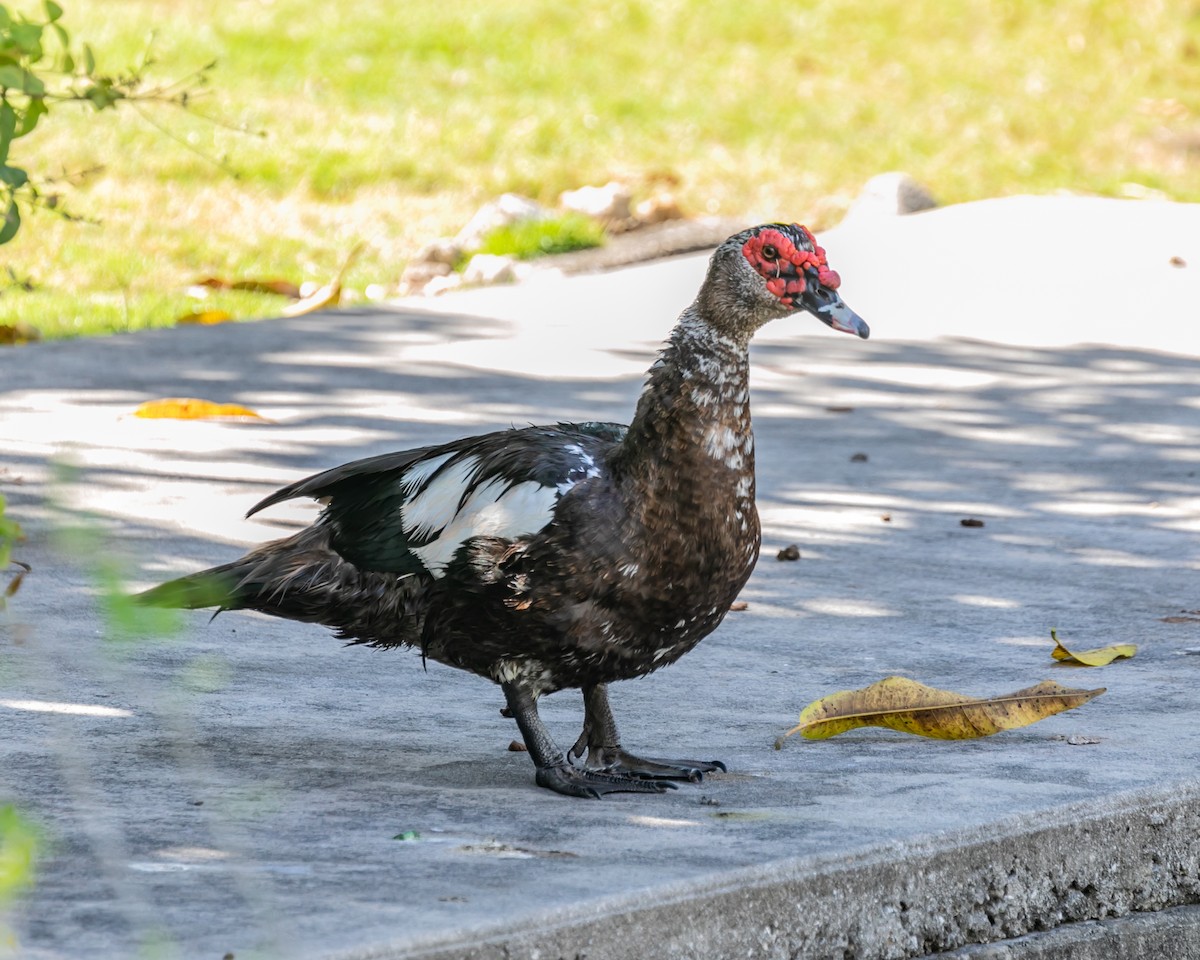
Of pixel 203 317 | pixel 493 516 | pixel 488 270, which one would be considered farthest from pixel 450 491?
pixel 488 270

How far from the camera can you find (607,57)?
15.8 metres

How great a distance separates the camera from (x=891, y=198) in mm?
10727

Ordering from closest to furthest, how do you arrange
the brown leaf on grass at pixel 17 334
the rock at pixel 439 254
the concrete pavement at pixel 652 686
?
the concrete pavement at pixel 652 686 < the brown leaf on grass at pixel 17 334 < the rock at pixel 439 254

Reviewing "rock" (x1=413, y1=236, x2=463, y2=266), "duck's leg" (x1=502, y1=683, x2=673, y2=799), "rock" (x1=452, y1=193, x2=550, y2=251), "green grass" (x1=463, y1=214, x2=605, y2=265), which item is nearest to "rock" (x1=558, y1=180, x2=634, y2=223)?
"rock" (x1=452, y1=193, x2=550, y2=251)

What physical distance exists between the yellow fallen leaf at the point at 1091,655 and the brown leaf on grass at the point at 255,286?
19.1 ft

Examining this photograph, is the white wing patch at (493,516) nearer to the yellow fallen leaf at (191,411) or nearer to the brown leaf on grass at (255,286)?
the yellow fallen leaf at (191,411)

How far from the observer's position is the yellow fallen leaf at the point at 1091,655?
14.4ft

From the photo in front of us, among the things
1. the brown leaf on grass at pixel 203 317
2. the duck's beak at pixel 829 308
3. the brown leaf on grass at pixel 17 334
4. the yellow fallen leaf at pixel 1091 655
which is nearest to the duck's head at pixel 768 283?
the duck's beak at pixel 829 308

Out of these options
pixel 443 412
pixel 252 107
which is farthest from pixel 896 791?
pixel 252 107

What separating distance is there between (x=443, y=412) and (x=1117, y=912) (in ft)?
12.7

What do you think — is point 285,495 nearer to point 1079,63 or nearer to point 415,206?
point 415,206

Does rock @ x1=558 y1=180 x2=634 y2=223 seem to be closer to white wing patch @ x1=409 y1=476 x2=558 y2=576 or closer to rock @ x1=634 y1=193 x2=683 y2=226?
rock @ x1=634 y1=193 x2=683 y2=226

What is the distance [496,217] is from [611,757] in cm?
752

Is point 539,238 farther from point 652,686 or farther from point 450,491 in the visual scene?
point 450,491
